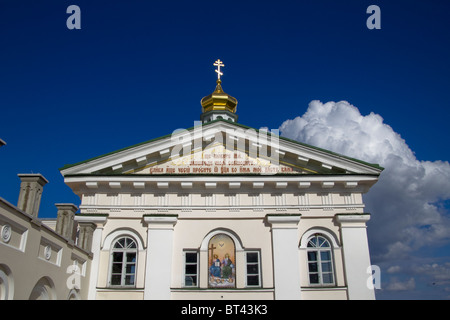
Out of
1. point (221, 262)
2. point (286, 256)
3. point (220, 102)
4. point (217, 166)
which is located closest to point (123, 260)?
point (221, 262)

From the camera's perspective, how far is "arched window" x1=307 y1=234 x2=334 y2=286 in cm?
1473

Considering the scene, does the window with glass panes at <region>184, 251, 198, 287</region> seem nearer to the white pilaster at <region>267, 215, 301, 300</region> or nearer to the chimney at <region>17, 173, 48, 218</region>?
the white pilaster at <region>267, 215, 301, 300</region>

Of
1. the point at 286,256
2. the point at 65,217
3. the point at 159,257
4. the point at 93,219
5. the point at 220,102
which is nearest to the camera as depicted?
the point at 65,217

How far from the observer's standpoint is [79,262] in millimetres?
13477

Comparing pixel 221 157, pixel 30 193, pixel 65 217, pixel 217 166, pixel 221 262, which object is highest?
pixel 221 157

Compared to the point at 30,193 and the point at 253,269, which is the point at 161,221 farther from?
the point at 30,193

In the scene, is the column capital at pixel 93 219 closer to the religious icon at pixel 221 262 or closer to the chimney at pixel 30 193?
the religious icon at pixel 221 262

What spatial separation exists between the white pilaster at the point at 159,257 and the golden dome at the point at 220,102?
35.8 ft

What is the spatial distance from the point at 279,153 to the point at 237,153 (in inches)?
63.6

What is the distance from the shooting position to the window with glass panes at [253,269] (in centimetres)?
1462

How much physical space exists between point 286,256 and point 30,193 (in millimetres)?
8636

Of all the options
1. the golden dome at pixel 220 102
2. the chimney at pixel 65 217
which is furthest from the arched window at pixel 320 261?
the golden dome at pixel 220 102

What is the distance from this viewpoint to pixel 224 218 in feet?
50.2

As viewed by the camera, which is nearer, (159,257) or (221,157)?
(159,257)
